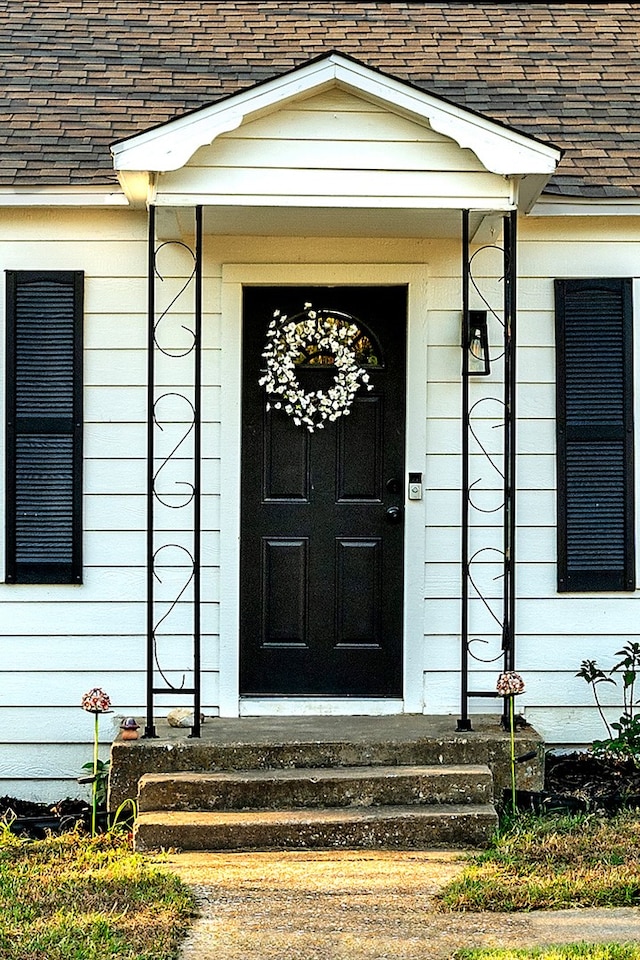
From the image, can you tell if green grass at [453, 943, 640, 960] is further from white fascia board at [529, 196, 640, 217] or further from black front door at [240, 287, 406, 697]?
white fascia board at [529, 196, 640, 217]

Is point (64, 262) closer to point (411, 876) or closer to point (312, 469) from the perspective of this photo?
point (312, 469)

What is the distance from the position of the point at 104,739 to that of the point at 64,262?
240cm

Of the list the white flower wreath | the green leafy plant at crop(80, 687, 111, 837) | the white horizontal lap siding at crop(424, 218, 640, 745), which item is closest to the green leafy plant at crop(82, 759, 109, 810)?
the green leafy plant at crop(80, 687, 111, 837)

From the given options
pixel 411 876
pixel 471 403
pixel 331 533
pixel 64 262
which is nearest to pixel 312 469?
pixel 331 533

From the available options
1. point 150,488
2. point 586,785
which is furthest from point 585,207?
point 586,785

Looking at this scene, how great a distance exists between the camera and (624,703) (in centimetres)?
Answer: 642

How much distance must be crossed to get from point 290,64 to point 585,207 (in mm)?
1988

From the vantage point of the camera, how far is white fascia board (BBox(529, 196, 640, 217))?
6.36 meters

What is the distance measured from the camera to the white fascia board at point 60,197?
20.6 feet

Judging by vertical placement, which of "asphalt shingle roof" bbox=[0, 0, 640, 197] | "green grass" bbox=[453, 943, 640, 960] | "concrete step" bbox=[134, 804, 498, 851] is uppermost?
"asphalt shingle roof" bbox=[0, 0, 640, 197]

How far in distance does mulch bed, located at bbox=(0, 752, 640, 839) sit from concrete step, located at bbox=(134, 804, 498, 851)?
1.38 feet

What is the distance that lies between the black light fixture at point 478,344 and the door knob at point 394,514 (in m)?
0.77

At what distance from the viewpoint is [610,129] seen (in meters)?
6.88

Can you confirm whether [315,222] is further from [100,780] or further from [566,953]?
[566,953]
